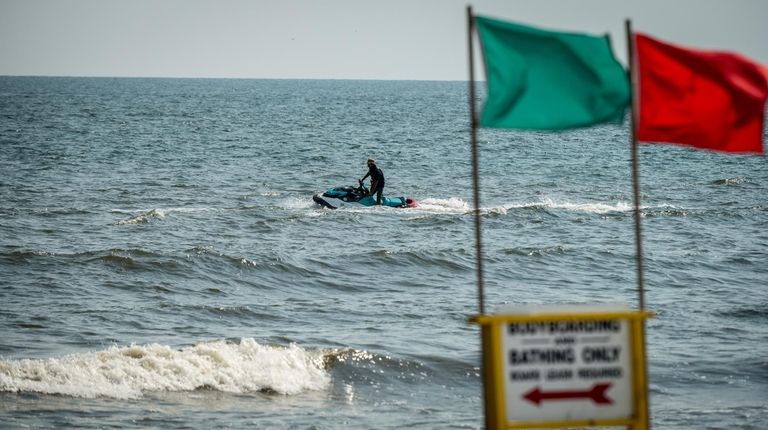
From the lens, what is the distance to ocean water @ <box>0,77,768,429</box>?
15.0 meters

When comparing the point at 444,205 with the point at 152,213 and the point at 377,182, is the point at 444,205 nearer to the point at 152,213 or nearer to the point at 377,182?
the point at 377,182

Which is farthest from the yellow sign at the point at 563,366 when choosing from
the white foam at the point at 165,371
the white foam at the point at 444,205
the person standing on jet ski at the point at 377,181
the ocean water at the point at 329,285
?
the white foam at the point at 444,205

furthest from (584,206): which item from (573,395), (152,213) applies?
(573,395)

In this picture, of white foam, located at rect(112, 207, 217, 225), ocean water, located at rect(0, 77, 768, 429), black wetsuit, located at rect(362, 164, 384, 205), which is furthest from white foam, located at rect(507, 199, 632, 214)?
white foam, located at rect(112, 207, 217, 225)

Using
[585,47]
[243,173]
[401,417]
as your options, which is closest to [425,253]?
[401,417]

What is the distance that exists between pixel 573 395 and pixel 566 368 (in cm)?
20

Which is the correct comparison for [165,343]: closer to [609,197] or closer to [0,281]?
[0,281]

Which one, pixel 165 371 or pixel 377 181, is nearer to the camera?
pixel 165 371

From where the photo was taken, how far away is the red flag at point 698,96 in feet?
27.4

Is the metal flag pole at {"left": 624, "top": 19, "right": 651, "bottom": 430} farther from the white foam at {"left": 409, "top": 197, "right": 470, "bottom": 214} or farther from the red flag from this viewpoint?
the white foam at {"left": 409, "top": 197, "right": 470, "bottom": 214}

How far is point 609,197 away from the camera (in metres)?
41.6

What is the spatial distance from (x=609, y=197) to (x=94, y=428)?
101 feet

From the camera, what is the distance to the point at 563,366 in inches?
308

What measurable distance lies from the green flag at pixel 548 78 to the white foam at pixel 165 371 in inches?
318
